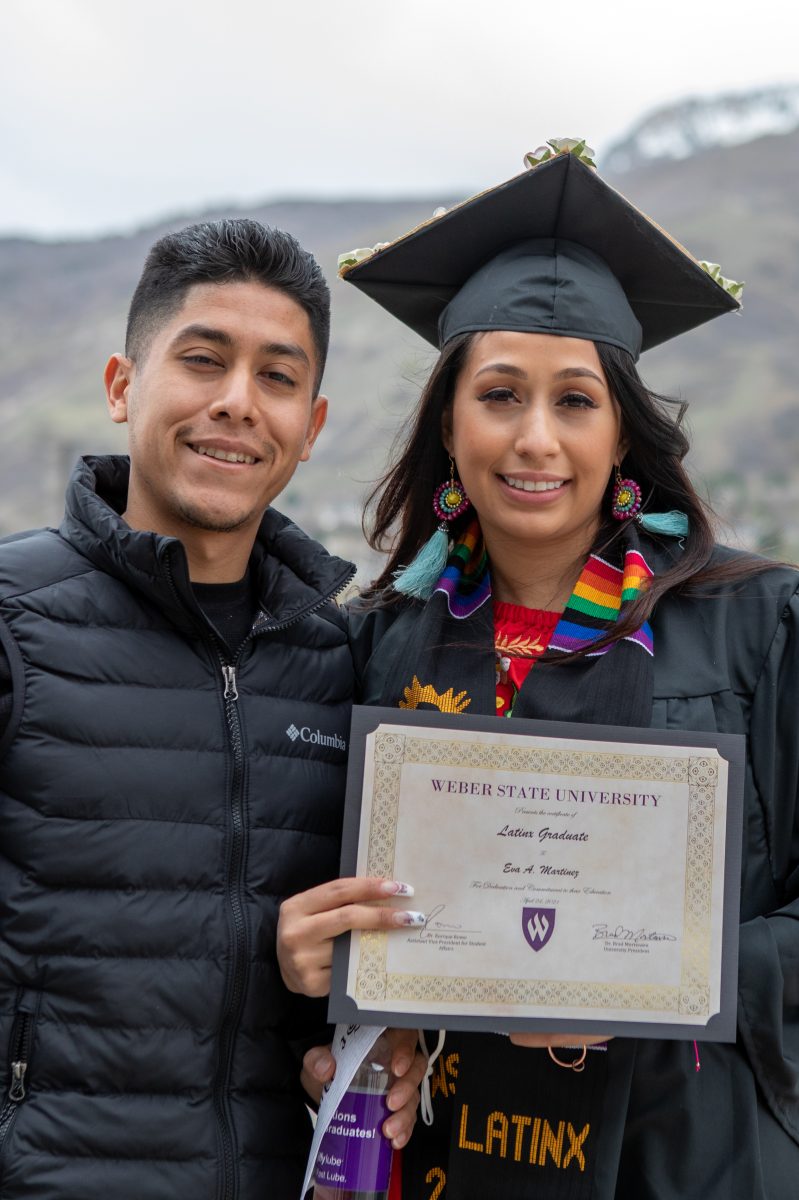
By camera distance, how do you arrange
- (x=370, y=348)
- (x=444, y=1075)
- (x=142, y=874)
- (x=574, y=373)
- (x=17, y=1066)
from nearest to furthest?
(x=17, y=1066) < (x=142, y=874) < (x=444, y=1075) < (x=574, y=373) < (x=370, y=348)

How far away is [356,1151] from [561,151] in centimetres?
198

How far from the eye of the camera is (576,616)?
2.75 meters

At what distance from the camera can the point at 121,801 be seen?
238 centimetres

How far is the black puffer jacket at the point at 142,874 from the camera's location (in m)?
2.26

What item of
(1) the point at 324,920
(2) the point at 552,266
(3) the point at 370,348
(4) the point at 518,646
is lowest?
(1) the point at 324,920

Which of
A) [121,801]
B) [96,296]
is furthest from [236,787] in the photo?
[96,296]

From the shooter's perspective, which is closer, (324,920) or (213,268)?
(324,920)

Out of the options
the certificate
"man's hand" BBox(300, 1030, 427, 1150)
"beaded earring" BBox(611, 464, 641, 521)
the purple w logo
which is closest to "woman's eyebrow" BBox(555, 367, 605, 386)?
"beaded earring" BBox(611, 464, 641, 521)

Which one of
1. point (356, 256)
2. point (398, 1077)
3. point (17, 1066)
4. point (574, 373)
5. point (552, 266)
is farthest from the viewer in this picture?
point (356, 256)

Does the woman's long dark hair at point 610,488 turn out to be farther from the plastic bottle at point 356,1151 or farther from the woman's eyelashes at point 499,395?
the plastic bottle at point 356,1151

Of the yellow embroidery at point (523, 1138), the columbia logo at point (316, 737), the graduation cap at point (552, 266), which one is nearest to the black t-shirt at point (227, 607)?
the columbia logo at point (316, 737)

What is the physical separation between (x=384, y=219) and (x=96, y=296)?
104 feet

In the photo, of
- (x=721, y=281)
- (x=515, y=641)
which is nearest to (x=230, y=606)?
(x=515, y=641)
